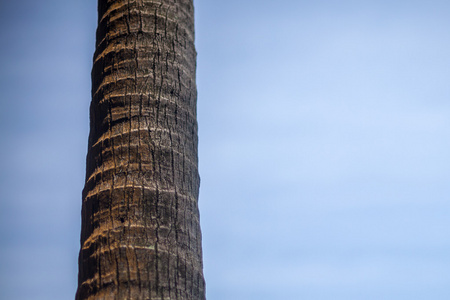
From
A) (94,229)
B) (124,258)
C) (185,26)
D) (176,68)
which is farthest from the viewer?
(185,26)

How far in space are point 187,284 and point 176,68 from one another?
114 cm

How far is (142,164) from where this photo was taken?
104 inches

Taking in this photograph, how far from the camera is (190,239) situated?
105 inches

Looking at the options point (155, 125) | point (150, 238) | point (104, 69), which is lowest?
point (150, 238)

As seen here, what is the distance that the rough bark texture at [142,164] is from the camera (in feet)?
8.17

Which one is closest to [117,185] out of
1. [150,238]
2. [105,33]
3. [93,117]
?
→ [150,238]

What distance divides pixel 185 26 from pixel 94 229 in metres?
1.27

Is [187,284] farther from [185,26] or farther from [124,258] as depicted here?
[185,26]

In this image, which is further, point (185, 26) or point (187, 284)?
point (185, 26)

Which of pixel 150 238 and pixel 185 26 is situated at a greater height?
pixel 185 26

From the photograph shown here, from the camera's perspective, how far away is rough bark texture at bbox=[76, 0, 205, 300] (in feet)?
8.17

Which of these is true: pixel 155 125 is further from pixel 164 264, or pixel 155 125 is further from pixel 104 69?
pixel 164 264

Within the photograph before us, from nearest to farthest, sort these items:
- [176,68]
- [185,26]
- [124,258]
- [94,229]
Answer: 1. [124,258]
2. [94,229]
3. [176,68]
4. [185,26]

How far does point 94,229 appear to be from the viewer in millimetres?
2635
